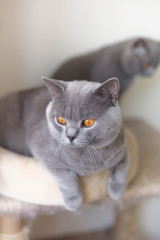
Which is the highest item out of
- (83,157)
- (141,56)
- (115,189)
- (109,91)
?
(109,91)

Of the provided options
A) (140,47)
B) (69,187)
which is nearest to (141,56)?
(140,47)

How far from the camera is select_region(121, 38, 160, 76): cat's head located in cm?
127

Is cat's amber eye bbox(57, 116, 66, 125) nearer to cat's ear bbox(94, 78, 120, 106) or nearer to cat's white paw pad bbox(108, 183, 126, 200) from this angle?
cat's ear bbox(94, 78, 120, 106)

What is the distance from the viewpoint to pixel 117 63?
4.42 feet

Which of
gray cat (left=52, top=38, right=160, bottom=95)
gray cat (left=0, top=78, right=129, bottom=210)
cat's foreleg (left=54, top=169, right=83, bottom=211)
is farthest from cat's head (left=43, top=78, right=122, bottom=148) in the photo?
gray cat (left=52, top=38, right=160, bottom=95)

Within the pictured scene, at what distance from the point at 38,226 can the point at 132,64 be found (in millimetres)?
1026

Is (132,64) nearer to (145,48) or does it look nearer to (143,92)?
(145,48)

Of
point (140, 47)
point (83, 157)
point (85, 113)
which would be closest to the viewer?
point (85, 113)

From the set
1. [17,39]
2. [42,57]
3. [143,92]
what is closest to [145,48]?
[143,92]

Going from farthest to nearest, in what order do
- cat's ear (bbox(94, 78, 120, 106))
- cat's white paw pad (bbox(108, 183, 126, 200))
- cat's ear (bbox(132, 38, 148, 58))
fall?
cat's ear (bbox(132, 38, 148, 58))
cat's white paw pad (bbox(108, 183, 126, 200))
cat's ear (bbox(94, 78, 120, 106))

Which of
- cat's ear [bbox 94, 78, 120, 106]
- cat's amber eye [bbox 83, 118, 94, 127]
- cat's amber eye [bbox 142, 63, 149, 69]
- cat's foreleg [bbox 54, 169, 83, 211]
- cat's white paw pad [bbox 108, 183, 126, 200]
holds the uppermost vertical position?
cat's ear [bbox 94, 78, 120, 106]

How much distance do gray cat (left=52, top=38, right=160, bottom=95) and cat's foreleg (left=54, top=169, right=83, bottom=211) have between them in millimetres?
554

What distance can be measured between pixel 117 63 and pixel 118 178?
619 mm

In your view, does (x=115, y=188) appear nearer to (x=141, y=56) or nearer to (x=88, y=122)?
(x=88, y=122)
